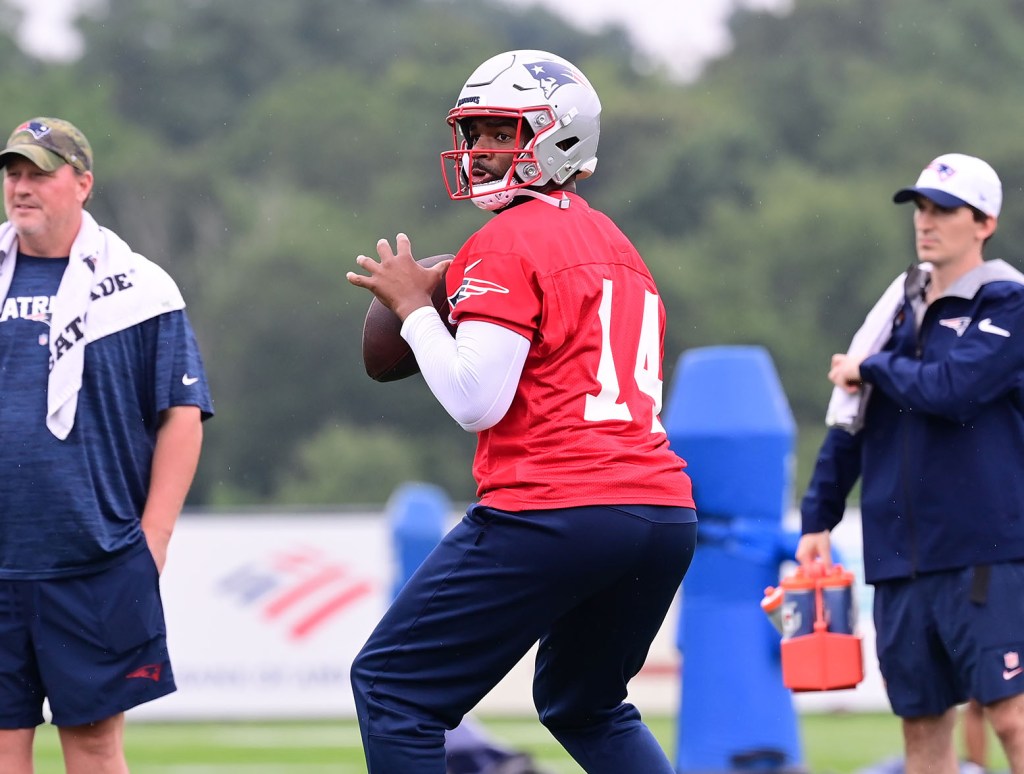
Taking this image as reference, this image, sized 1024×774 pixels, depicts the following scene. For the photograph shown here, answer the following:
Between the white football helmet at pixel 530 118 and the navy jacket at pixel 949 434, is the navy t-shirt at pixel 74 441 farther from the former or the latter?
the navy jacket at pixel 949 434

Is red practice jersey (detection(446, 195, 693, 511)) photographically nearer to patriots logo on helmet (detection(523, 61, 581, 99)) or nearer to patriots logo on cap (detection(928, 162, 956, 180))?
patriots logo on helmet (detection(523, 61, 581, 99))

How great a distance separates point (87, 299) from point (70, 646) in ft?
2.96

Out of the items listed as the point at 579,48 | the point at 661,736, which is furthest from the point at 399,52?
the point at 661,736

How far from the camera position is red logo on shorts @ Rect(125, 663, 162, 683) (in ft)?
15.5

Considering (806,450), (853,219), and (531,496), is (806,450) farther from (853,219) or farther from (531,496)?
(531,496)

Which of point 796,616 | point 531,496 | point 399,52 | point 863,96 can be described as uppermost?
point 399,52

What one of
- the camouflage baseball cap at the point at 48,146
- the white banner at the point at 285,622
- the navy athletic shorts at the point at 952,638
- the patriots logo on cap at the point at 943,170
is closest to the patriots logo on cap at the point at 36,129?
the camouflage baseball cap at the point at 48,146

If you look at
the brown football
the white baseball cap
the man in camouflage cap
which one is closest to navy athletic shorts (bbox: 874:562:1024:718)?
the white baseball cap

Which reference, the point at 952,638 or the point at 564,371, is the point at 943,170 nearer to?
the point at 952,638

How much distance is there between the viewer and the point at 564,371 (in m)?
4.05

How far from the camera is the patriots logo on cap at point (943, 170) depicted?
5406 millimetres

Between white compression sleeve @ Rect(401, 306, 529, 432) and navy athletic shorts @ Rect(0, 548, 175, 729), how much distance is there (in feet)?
3.98

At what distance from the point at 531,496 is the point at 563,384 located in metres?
0.26

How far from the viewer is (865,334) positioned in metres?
5.54
